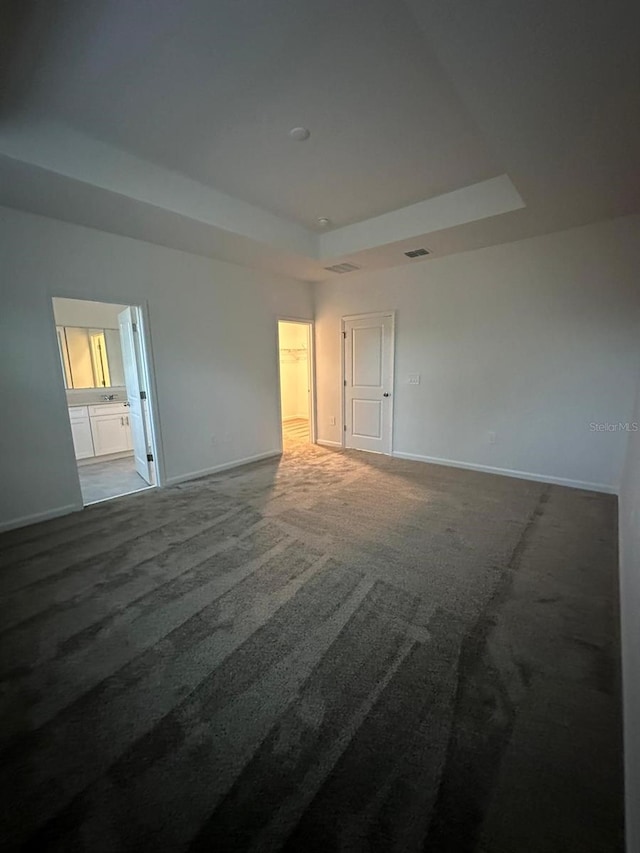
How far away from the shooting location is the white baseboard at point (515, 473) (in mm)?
3725

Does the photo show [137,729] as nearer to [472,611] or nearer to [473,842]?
[473,842]

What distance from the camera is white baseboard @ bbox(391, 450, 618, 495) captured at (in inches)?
147

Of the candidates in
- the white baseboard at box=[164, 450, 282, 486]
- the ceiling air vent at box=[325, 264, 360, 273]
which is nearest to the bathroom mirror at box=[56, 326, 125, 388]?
the white baseboard at box=[164, 450, 282, 486]

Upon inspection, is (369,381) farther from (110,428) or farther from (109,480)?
(110,428)

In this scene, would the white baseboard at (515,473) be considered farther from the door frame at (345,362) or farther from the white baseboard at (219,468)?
the white baseboard at (219,468)

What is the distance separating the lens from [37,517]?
3.25 metres

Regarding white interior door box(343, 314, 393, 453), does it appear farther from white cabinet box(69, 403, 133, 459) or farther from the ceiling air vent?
white cabinet box(69, 403, 133, 459)

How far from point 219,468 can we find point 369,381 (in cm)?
257

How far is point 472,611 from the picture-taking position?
202cm

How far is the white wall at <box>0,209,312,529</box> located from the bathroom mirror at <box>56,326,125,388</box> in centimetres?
225

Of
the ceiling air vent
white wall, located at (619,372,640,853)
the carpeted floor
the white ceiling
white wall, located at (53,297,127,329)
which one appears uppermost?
the white ceiling

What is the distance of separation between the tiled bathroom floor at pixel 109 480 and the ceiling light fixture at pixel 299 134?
3720 millimetres

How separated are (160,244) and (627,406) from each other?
516 centimetres

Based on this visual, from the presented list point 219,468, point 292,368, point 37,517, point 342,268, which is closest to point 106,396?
point 219,468
